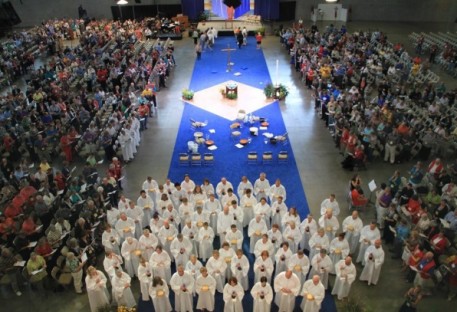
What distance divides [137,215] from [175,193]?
1352 millimetres

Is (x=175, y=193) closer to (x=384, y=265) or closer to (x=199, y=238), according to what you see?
(x=199, y=238)

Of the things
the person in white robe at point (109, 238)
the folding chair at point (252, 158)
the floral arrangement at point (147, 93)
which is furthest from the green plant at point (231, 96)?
the person in white robe at point (109, 238)

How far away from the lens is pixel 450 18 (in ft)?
119

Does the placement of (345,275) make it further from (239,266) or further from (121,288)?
(121,288)

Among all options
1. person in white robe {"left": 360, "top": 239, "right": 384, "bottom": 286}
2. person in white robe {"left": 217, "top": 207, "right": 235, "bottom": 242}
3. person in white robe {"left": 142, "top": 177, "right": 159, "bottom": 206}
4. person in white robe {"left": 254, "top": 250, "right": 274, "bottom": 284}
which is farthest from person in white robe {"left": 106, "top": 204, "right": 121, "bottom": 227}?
person in white robe {"left": 360, "top": 239, "right": 384, "bottom": 286}

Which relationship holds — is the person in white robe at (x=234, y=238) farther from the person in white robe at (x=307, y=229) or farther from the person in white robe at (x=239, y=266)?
the person in white robe at (x=307, y=229)

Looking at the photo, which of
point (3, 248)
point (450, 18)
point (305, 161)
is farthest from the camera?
point (450, 18)

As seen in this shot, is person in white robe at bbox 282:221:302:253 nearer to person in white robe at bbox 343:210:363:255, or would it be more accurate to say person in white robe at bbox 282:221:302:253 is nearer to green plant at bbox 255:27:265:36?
person in white robe at bbox 343:210:363:255

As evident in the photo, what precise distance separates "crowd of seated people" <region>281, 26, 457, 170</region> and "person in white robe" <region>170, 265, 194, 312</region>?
26.9 ft

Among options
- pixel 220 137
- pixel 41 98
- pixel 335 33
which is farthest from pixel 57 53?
pixel 335 33

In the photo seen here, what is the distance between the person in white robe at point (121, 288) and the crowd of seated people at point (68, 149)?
1285mm

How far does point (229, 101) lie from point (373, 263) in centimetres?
1316

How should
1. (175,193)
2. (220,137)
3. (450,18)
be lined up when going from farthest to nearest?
1. (450,18)
2. (220,137)
3. (175,193)

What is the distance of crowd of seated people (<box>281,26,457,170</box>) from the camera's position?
15859mm
